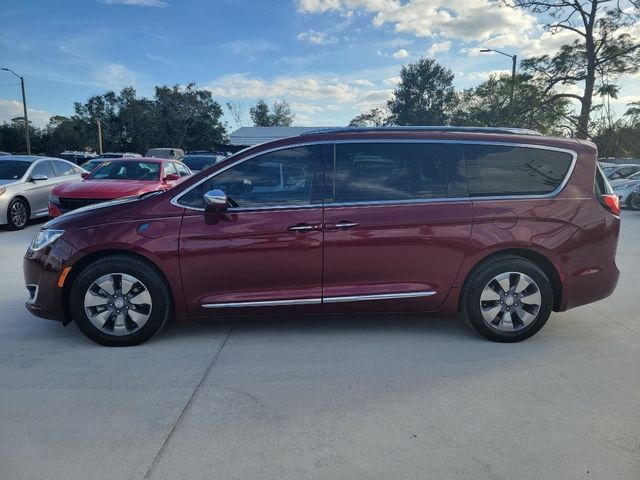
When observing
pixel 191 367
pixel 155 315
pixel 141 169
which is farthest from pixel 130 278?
pixel 141 169

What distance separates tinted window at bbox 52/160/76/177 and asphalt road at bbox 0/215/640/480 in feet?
25.8

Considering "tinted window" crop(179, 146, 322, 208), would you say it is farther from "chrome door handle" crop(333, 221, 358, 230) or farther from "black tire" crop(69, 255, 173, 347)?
"black tire" crop(69, 255, 173, 347)

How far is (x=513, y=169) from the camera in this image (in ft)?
13.7

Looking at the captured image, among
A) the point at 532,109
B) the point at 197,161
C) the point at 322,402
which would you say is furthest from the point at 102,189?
the point at 532,109

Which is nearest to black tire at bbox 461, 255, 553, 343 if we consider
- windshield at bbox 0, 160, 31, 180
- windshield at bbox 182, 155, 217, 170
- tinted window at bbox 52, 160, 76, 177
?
windshield at bbox 0, 160, 31, 180

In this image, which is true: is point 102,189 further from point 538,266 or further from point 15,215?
point 538,266

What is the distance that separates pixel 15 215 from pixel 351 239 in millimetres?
8870

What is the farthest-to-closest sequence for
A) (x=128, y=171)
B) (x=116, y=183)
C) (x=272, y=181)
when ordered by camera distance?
(x=128, y=171), (x=116, y=183), (x=272, y=181)

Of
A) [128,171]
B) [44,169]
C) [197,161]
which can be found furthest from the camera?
[197,161]

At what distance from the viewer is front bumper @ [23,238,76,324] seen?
3.93 m

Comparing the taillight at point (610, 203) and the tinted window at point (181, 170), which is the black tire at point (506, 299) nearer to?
the taillight at point (610, 203)

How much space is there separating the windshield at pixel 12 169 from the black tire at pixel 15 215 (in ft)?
2.03

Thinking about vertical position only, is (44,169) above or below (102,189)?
above

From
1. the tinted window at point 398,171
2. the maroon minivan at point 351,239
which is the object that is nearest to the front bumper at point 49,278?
the maroon minivan at point 351,239
